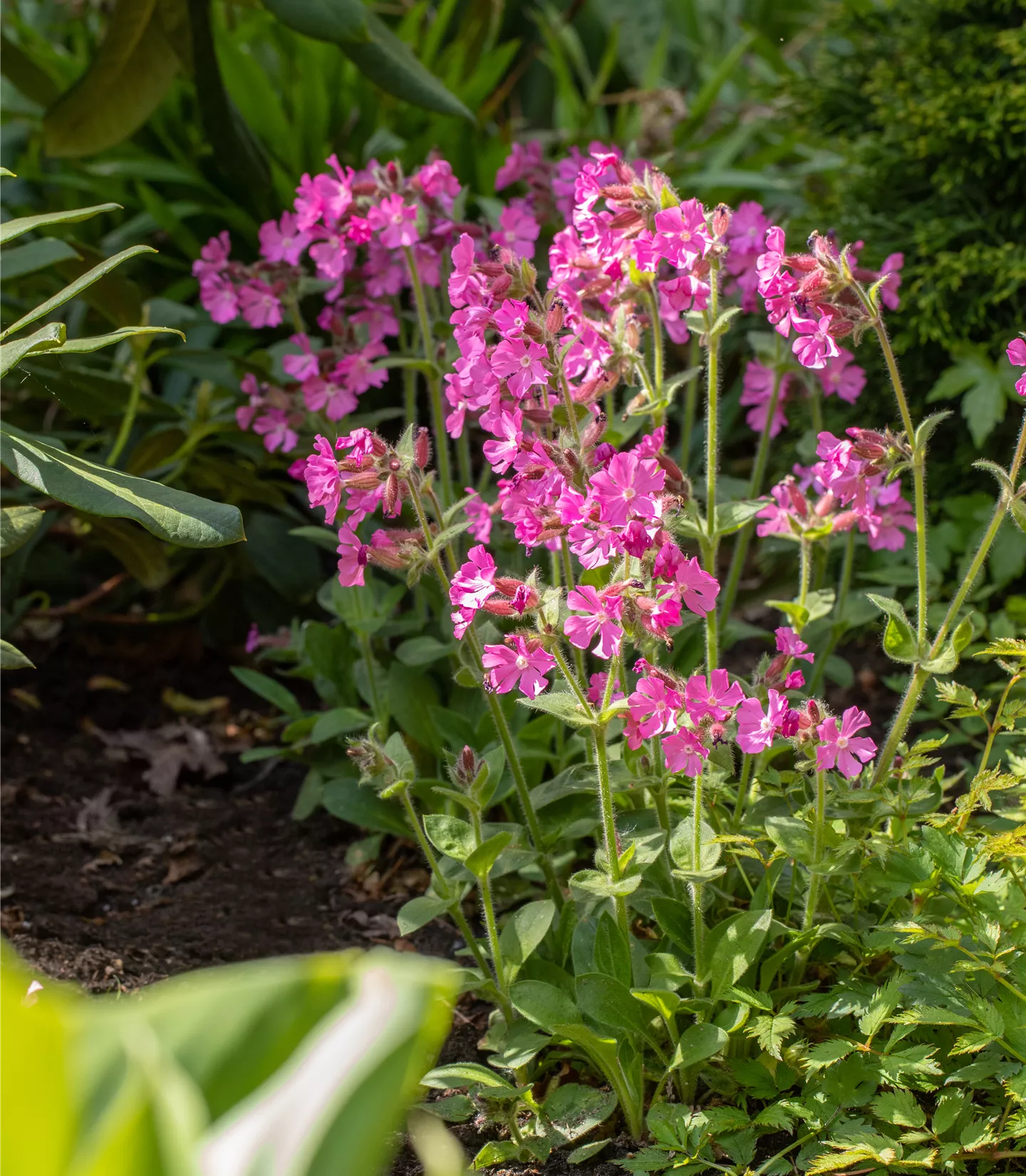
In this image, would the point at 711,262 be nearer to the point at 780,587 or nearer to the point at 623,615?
the point at 623,615

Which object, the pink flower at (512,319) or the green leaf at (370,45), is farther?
the green leaf at (370,45)

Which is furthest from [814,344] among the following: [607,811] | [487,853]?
[487,853]

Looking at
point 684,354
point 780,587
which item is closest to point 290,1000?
point 780,587

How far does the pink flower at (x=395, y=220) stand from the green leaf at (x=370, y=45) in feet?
1.95

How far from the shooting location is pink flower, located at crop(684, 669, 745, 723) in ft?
4.17

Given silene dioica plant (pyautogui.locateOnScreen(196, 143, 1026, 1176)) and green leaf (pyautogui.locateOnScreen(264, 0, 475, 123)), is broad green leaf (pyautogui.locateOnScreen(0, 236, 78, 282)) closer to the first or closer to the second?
silene dioica plant (pyautogui.locateOnScreen(196, 143, 1026, 1176))

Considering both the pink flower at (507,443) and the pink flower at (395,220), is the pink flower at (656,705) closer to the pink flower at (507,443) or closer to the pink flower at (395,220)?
the pink flower at (507,443)

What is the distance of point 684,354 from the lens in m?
3.02

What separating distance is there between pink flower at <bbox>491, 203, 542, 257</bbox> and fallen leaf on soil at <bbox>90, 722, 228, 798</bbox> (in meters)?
1.18

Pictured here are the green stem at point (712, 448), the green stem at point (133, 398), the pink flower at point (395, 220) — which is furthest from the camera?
the green stem at point (133, 398)

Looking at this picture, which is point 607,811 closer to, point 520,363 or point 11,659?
point 520,363

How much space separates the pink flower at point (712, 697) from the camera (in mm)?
1270

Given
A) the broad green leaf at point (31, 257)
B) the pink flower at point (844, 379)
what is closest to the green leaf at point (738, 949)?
the pink flower at point (844, 379)

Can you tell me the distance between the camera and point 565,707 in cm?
130
